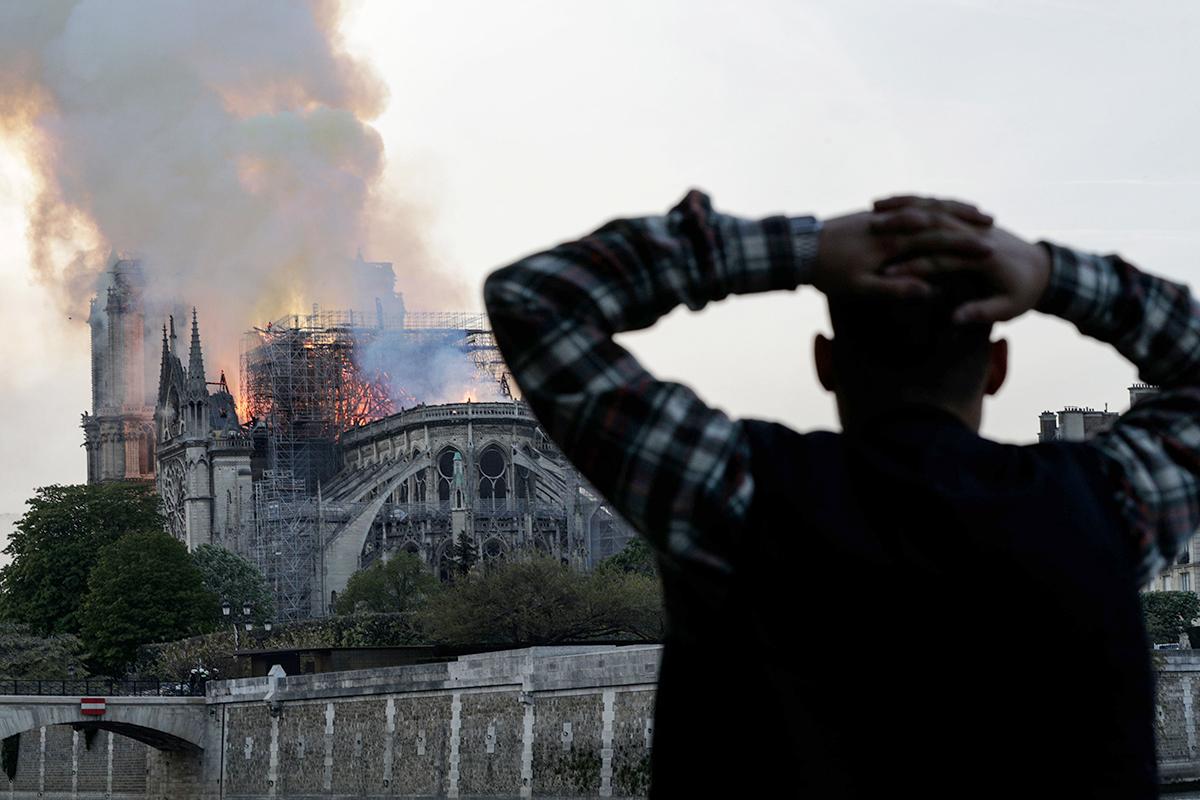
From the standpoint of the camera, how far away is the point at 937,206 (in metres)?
2.60

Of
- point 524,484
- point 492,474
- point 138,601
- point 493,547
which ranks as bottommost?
point 138,601

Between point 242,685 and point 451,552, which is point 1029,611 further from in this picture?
point 451,552

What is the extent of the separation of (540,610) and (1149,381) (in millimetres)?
54752

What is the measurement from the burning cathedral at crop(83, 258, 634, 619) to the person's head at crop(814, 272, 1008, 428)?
72.5 metres

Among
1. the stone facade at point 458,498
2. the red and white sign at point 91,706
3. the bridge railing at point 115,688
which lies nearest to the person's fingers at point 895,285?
the red and white sign at point 91,706

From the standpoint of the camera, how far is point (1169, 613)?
2657 inches

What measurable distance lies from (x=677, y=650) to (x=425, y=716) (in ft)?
134

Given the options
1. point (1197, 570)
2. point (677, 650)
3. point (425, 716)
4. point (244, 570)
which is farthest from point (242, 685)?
point (677, 650)

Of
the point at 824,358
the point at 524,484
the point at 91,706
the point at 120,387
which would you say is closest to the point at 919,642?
the point at 824,358

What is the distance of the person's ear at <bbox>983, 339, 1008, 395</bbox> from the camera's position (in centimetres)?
278

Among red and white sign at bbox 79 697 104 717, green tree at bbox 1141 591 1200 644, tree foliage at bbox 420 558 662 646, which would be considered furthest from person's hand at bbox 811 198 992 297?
green tree at bbox 1141 591 1200 644

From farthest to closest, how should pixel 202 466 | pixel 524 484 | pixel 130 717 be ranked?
pixel 202 466 → pixel 524 484 → pixel 130 717

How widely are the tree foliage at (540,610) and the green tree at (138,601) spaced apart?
1404 cm

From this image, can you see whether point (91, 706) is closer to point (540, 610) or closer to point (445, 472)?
point (540, 610)
